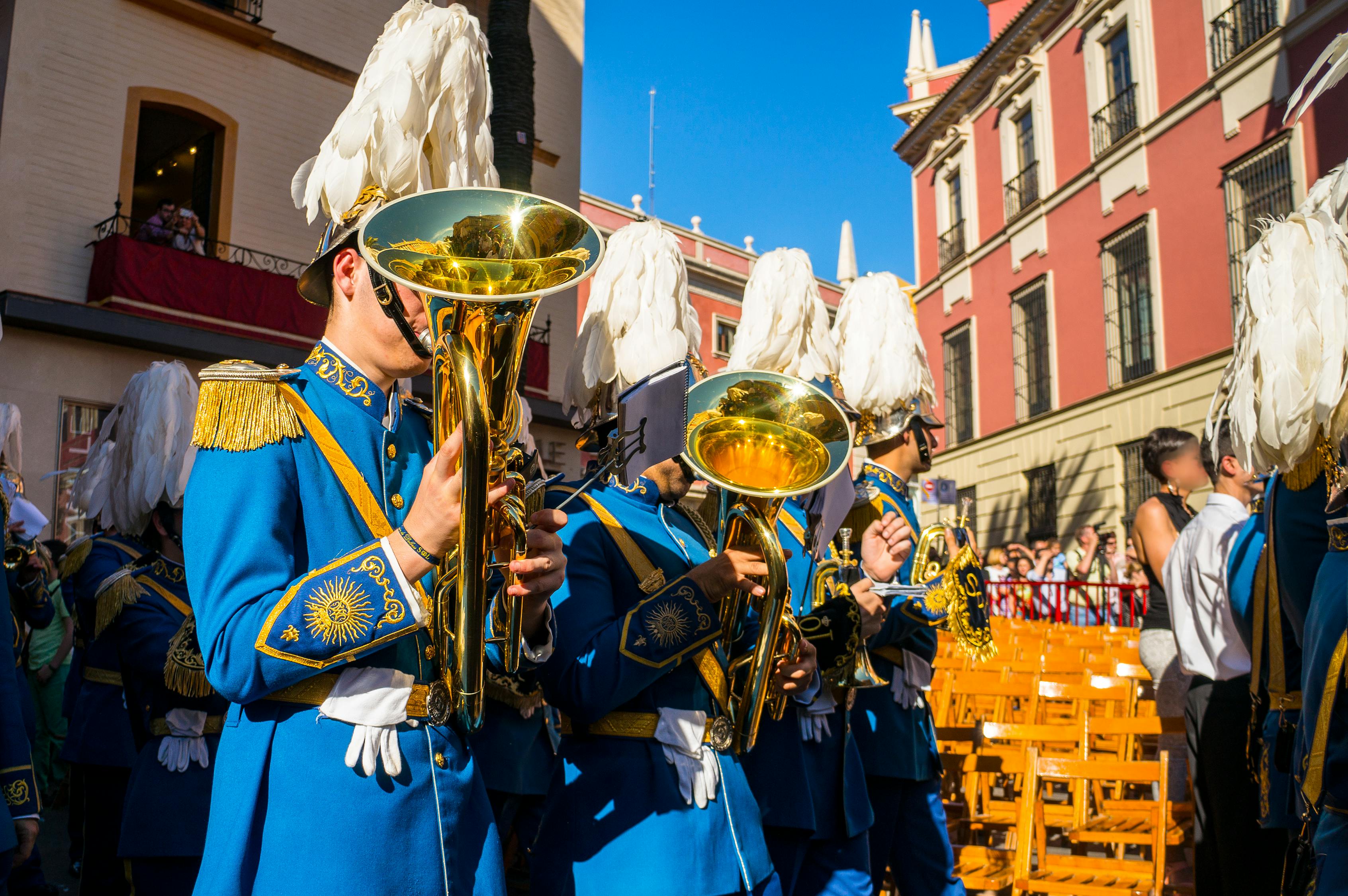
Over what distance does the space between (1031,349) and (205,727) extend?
20.9m

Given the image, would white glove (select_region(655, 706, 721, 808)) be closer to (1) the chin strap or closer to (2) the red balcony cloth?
(1) the chin strap

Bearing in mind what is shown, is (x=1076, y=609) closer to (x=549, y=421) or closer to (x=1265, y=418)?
(x=549, y=421)

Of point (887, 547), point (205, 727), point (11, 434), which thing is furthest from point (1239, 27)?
point (205, 727)

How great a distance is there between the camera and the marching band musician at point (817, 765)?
3154 mm

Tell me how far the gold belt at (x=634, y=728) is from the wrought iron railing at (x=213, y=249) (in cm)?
1178

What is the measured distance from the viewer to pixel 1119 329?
62.7ft

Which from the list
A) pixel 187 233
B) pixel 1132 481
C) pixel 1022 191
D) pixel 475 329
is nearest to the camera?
pixel 475 329

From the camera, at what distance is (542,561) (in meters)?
1.80

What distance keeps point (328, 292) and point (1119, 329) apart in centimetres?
1907

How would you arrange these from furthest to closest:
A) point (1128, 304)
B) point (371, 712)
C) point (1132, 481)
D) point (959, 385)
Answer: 1. point (959, 385)
2. point (1128, 304)
3. point (1132, 481)
4. point (371, 712)

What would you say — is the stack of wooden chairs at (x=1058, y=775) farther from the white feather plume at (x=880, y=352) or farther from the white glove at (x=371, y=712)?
the white glove at (x=371, y=712)

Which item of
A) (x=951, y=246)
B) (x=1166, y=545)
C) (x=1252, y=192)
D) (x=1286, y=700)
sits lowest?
(x=1286, y=700)

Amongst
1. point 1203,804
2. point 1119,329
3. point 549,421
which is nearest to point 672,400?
point 1203,804

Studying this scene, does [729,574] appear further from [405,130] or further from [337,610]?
[405,130]
